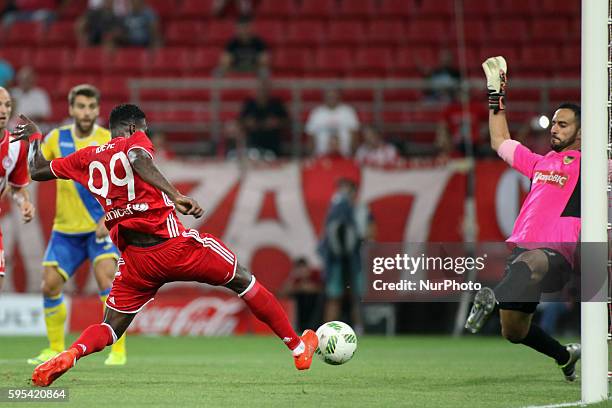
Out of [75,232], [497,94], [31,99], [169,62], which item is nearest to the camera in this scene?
[497,94]

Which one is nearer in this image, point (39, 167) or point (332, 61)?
point (39, 167)

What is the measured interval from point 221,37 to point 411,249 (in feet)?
42.5

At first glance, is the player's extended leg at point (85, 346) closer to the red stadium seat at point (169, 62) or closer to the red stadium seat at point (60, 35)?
the red stadium seat at point (169, 62)

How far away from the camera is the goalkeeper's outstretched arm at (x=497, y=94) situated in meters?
9.62

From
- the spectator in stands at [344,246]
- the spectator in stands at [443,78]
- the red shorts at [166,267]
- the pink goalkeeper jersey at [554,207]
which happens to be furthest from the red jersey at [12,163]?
the spectator in stands at [443,78]

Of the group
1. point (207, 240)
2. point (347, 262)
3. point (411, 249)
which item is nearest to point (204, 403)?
point (207, 240)

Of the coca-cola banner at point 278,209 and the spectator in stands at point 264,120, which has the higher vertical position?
the spectator in stands at point 264,120

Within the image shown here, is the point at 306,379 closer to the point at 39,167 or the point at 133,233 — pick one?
the point at 133,233

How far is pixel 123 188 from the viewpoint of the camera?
8.80 metres

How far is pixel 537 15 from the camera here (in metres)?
22.1

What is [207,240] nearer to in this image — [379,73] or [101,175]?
[101,175]

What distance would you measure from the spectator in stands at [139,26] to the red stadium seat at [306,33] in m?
2.47

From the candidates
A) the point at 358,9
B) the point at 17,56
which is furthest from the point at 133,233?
the point at 17,56

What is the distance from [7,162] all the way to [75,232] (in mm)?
1467
